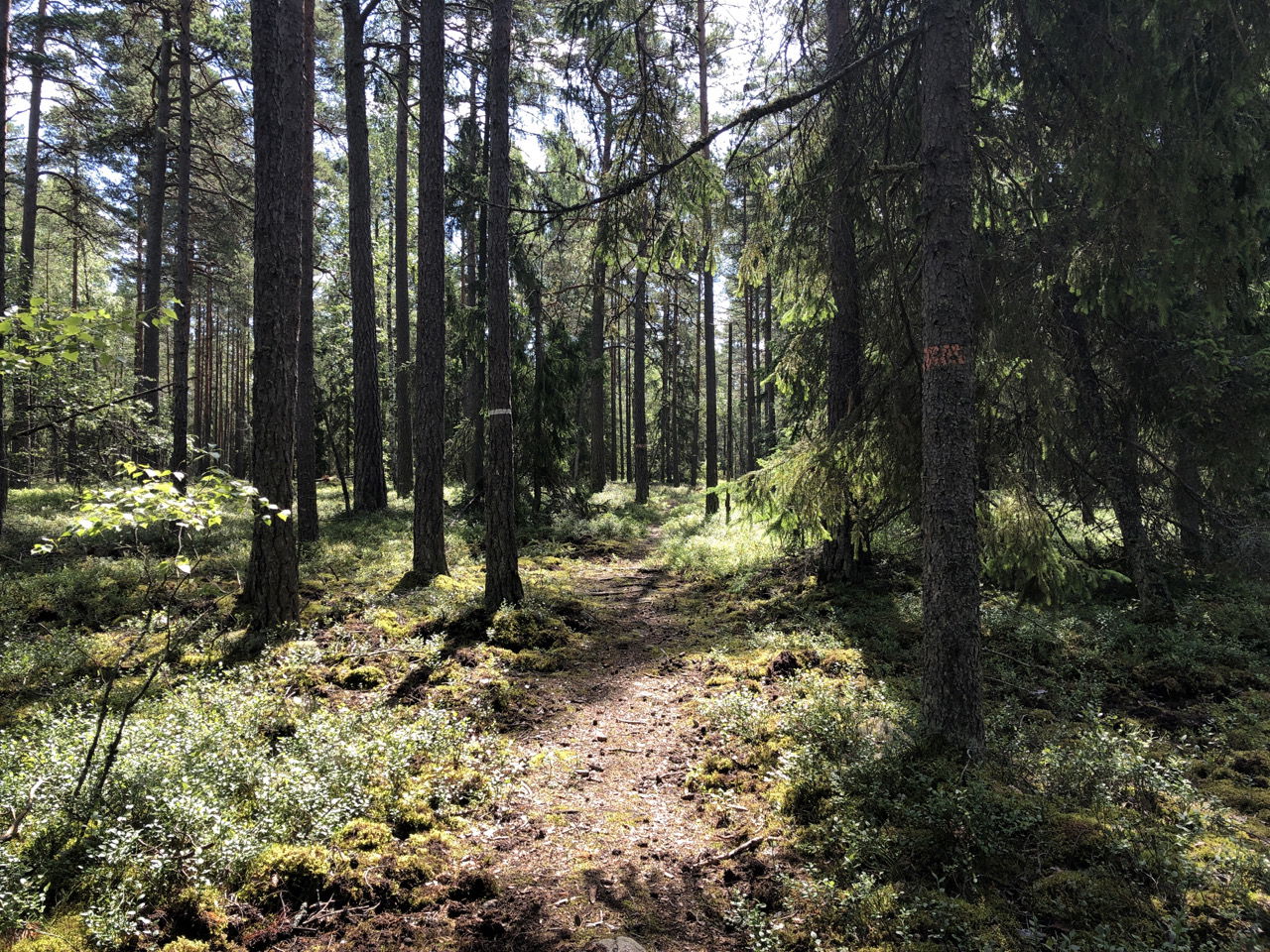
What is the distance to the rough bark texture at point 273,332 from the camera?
24.0ft

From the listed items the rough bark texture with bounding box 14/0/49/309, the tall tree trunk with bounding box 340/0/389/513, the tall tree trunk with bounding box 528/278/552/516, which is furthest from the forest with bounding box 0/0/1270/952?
the rough bark texture with bounding box 14/0/49/309

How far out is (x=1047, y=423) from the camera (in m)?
6.43

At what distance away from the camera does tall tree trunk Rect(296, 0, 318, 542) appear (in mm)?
12477

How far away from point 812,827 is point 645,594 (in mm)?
7040

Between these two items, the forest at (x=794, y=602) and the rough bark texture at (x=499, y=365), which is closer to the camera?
the forest at (x=794, y=602)

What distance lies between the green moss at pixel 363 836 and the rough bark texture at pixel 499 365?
4.40m

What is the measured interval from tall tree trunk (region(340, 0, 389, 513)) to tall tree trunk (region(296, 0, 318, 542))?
33.4 inches

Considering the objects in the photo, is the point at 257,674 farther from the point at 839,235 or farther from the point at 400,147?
the point at 400,147

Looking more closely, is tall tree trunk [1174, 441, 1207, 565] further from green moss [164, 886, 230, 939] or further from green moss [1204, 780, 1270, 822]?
green moss [164, 886, 230, 939]

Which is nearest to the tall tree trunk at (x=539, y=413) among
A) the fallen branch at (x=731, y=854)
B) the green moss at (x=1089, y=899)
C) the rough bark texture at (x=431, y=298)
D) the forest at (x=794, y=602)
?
the forest at (x=794, y=602)

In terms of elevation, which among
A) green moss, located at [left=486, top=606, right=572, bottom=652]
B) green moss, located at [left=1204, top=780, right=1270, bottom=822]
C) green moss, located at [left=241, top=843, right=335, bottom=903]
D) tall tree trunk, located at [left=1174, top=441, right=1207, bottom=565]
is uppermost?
tall tree trunk, located at [left=1174, top=441, right=1207, bottom=565]

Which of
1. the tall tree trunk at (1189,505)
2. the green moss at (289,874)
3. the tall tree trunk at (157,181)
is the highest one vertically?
the tall tree trunk at (157,181)

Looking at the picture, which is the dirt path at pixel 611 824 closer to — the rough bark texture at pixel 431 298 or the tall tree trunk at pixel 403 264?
the rough bark texture at pixel 431 298

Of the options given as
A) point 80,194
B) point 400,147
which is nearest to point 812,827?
point 400,147
